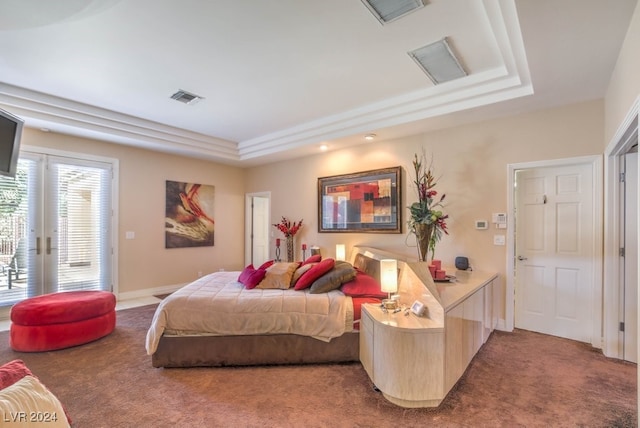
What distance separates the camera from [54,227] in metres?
4.54

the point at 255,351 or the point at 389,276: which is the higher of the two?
the point at 389,276

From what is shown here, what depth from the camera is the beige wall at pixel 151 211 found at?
16.6ft

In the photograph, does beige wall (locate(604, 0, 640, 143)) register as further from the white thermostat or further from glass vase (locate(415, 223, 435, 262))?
glass vase (locate(415, 223, 435, 262))

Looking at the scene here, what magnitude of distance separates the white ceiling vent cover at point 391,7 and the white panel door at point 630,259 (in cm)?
251

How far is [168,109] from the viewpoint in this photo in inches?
166

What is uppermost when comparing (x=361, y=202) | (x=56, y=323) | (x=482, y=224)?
(x=361, y=202)

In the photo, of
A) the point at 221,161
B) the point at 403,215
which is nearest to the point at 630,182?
the point at 403,215

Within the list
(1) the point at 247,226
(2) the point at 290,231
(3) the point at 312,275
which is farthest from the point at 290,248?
(3) the point at 312,275

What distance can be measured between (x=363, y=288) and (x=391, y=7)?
2.37 metres

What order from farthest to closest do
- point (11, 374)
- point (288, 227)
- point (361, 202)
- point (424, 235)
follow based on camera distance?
point (288, 227)
point (361, 202)
point (424, 235)
point (11, 374)

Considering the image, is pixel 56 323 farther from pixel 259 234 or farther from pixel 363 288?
pixel 259 234

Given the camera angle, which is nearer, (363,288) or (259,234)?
(363,288)

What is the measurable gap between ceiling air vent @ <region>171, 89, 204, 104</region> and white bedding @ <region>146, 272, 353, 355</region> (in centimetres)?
243

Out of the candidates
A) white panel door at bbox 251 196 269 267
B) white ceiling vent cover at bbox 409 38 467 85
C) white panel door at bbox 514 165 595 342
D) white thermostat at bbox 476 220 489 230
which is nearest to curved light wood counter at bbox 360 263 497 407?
white thermostat at bbox 476 220 489 230
